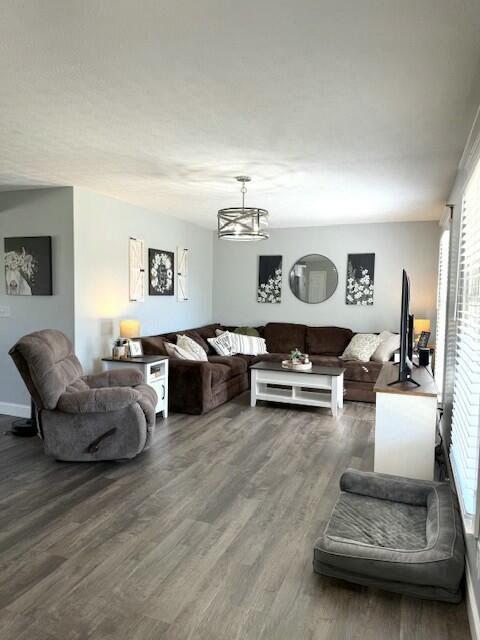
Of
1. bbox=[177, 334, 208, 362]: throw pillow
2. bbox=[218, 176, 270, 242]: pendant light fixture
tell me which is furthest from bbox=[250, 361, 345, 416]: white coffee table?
bbox=[218, 176, 270, 242]: pendant light fixture

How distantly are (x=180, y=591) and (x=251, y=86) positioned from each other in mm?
2456

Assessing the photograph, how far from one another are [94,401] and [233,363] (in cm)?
270

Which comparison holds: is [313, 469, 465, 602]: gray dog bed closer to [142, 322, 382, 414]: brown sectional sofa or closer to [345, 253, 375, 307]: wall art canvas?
[142, 322, 382, 414]: brown sectional sofa

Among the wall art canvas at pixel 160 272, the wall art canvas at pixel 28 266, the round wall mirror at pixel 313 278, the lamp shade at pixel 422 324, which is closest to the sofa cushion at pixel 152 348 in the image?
the wall art canvas at pixel 160 272

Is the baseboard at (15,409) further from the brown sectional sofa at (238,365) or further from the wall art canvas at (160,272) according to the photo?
the wall art canvas at (160,272)

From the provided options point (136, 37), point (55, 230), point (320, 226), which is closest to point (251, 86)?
point (136, 37)

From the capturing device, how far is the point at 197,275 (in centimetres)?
729

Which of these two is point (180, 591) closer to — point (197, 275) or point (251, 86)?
point (251, 86)

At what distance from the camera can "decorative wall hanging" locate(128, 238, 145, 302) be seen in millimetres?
5441

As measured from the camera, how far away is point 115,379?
4195 mm

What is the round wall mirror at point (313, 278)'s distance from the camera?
708 centimetres

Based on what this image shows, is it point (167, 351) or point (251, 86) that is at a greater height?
point (251, 86)

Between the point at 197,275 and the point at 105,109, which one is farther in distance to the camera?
the point at 197,275

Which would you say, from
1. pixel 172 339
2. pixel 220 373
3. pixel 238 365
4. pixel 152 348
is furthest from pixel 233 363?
pixel 152 348
